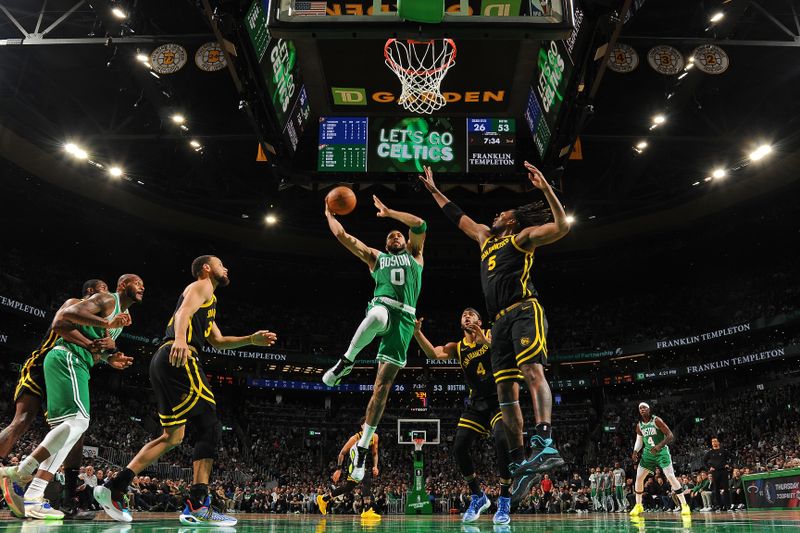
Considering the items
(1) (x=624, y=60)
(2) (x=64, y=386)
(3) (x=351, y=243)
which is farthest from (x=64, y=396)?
(1) (x=624, y=60)

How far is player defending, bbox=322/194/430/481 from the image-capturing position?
19.1 ft

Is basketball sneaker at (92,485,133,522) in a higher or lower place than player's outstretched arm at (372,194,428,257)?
lower

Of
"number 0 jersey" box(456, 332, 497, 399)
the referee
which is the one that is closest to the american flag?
"number 0 jersey" box(456, 332, 497, 399)

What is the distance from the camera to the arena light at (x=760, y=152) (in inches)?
793

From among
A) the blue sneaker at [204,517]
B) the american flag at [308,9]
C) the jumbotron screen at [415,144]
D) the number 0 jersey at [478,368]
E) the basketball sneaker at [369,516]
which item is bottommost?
the basketball sneaker at [369,516]

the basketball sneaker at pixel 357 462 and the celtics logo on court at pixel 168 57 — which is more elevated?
the celtics logo on court at pixel 168 57

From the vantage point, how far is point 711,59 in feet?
44.7

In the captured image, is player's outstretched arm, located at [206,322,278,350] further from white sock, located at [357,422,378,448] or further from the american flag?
the american flag

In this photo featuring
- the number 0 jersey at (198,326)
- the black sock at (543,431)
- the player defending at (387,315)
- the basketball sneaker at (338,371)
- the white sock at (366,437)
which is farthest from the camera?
the white sock at (366,437)

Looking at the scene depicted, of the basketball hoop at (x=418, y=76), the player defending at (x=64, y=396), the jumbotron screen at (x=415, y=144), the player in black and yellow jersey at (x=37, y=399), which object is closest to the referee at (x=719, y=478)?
the jumbotron screen at (x=415, y=144)

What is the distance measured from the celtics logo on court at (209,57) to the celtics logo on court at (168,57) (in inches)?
13.6

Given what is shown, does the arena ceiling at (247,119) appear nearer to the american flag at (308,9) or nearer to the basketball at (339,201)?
the american flag at (308,9)

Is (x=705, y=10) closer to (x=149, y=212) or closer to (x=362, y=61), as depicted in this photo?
(x=362, y=61)

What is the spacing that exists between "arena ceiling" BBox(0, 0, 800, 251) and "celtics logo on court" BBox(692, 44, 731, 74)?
352mm
